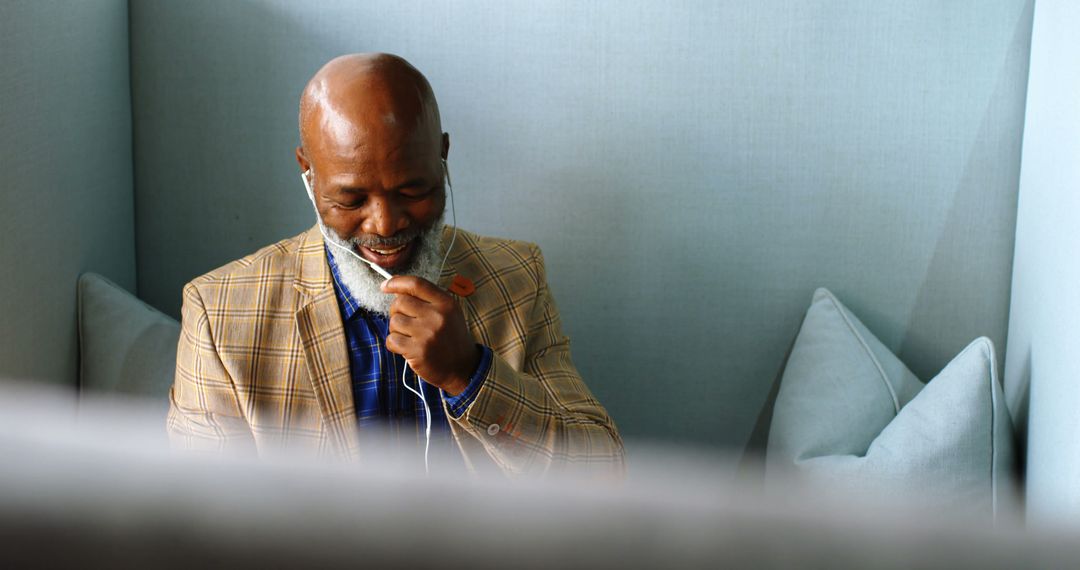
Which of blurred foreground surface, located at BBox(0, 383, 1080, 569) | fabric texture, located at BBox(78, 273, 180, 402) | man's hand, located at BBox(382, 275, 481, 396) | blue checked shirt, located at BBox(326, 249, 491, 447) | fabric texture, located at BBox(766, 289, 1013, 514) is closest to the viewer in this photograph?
blurred foreground surface, located at BBox(0, 383, 1080, 569)

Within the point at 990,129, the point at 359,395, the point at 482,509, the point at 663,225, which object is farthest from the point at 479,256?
the point at 482,509

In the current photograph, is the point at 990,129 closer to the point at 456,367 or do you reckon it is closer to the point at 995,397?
the point at 995,397

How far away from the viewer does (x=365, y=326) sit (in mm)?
1372

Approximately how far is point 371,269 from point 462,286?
0.15 m

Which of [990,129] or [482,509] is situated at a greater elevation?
[990,129]

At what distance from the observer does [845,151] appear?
1.72 meters

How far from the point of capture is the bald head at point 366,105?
1.23 metres

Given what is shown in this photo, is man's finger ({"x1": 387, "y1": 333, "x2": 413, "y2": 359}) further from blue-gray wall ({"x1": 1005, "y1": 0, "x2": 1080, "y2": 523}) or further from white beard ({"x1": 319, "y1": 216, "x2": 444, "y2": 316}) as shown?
blue-gray wall ({"x1": 1005, "y1": 0, "x2": 1080, "y2": 523})

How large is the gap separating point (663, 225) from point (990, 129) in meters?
0.54

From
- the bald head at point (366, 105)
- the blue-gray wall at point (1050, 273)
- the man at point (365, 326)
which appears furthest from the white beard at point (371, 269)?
the blue-gray wall at point (1050, 273)

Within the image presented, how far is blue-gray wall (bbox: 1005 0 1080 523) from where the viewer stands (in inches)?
49.8

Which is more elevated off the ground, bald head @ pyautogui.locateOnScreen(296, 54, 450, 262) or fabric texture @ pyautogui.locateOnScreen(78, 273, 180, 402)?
bald head @ pyautogui.locateOnScreen(296, 54, 450, 262)

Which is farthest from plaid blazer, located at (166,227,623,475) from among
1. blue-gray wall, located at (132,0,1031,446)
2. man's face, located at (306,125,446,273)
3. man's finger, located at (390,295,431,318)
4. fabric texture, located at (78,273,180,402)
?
blue-gray wall, located at (132,0,1031,446)

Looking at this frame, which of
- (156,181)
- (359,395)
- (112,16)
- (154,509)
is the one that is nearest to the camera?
(154,509)
